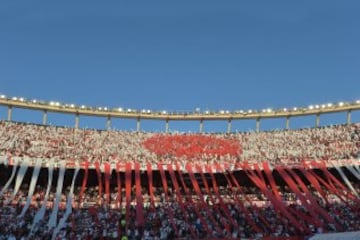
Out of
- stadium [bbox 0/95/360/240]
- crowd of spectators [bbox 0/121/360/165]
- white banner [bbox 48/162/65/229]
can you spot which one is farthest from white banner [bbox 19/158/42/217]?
crowd of spectators [bbox 0/121/360/165]

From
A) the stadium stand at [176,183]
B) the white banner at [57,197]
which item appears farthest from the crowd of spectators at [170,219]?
the white banner at [57,197]

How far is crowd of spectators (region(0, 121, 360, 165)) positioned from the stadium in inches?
5.0

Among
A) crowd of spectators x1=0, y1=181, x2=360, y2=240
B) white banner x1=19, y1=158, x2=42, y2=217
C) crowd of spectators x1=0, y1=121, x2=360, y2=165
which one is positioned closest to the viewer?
crowd of spectators x1=0, y1=181, x2=360, y2=240

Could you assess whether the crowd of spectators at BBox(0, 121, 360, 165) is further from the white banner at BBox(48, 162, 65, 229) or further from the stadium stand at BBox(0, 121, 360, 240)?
the white banner at BBox(48, 162, 65, 229)

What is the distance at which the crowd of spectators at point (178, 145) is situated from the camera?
6028 cm

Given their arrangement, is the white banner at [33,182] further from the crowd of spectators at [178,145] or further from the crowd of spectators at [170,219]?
the crowd of spectators at [178,145]

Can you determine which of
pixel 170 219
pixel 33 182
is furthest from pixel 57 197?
pixel 170 219

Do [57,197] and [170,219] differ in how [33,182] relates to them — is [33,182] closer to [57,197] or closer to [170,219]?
[57,197]

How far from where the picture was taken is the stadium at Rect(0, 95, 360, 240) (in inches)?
1766

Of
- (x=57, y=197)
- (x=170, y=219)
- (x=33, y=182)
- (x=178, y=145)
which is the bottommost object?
(x=170, y=219)

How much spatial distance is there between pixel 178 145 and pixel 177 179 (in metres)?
9.22

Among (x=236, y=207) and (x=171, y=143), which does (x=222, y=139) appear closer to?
(x=171, y=143)

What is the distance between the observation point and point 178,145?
67.4 metres

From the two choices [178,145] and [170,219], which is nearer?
[170,219]
